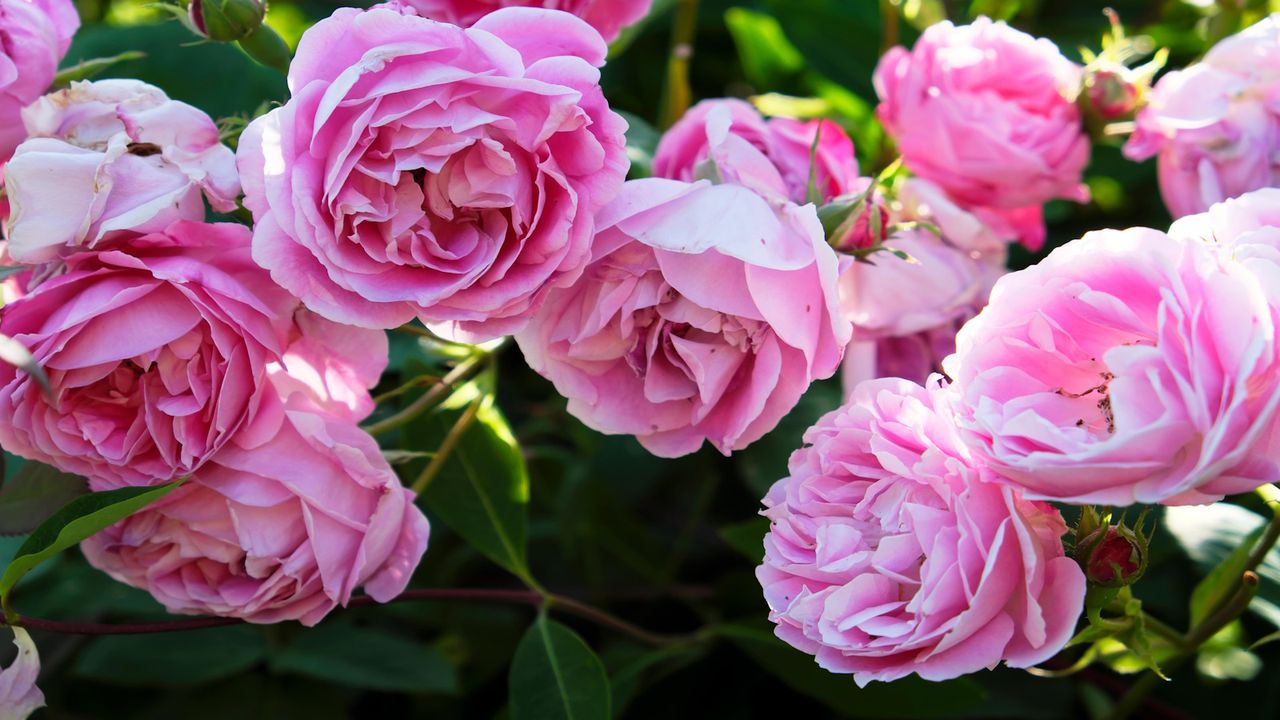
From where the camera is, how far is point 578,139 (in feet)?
2.12

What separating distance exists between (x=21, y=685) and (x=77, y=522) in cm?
11

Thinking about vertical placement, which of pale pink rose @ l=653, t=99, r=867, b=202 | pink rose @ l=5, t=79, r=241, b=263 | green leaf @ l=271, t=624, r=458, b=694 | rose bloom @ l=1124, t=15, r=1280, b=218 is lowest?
green leaf @ l=271, t=624, r=458, b=694

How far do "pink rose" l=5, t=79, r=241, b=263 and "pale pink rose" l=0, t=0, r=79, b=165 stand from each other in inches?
1.5

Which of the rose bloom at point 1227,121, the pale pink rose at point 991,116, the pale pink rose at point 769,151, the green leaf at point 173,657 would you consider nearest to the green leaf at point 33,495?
the green leaf at point 173,657

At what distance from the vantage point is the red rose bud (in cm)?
61

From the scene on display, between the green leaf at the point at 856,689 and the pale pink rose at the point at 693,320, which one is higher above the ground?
the pale pink rose at the point at 693,320

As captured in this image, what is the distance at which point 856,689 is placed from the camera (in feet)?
2.98

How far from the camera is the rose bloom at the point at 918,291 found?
854 millimetres

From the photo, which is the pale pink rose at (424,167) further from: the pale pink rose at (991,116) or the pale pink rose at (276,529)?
the pale pink rose at (991,116)

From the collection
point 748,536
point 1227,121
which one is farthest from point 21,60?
point 1227,121

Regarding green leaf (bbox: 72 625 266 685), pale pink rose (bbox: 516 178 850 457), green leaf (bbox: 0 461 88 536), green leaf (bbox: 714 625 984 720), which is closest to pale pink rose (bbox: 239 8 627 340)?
pale pink rose (bbox: 516 178 850 457)

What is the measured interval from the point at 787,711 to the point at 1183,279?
0.67m

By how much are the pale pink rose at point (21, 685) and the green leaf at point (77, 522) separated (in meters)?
0.04

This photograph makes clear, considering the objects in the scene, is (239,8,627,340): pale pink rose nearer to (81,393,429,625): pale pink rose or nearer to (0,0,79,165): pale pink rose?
(81,393,429,625): pale pink rose
